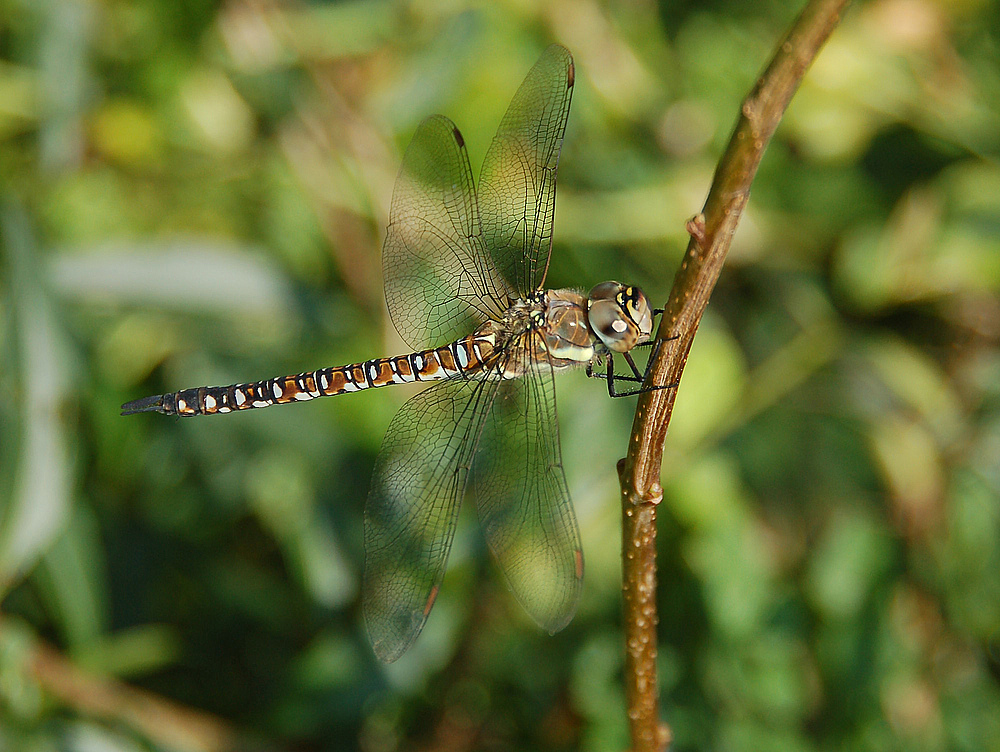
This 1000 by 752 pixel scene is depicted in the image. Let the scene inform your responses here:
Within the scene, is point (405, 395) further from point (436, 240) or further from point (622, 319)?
point (622, 319)

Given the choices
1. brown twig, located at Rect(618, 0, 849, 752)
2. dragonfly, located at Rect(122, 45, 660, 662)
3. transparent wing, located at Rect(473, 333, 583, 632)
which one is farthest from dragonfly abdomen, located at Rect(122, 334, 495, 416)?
brown twig, located at Rect(618, 0, 849, 752)

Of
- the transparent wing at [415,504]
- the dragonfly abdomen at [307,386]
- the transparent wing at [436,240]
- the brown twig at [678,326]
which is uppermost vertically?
the transparent wing at [436,240]

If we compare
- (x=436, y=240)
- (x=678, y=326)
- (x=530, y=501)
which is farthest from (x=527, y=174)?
(x=678, y=326)

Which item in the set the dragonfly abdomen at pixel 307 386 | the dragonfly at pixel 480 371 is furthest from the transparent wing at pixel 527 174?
the dragonfly abdomen at pixel 307 386

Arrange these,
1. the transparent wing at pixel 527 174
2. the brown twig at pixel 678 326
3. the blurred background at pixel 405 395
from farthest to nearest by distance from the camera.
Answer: the blurred background at pixel 405 395
the transparent wing at pixel 527 174
the brown twig at pixel 678 326

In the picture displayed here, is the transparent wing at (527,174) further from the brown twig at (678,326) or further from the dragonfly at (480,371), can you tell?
the brown twig at (678,326)

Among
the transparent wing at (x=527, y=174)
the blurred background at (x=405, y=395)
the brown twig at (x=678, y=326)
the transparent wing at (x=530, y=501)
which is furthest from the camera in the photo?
the blurred background at (x=405, y=395)

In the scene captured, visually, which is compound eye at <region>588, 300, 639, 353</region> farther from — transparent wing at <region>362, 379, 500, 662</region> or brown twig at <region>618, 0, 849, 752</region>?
brown twig at <region>618, 0, 849, 752</region>
